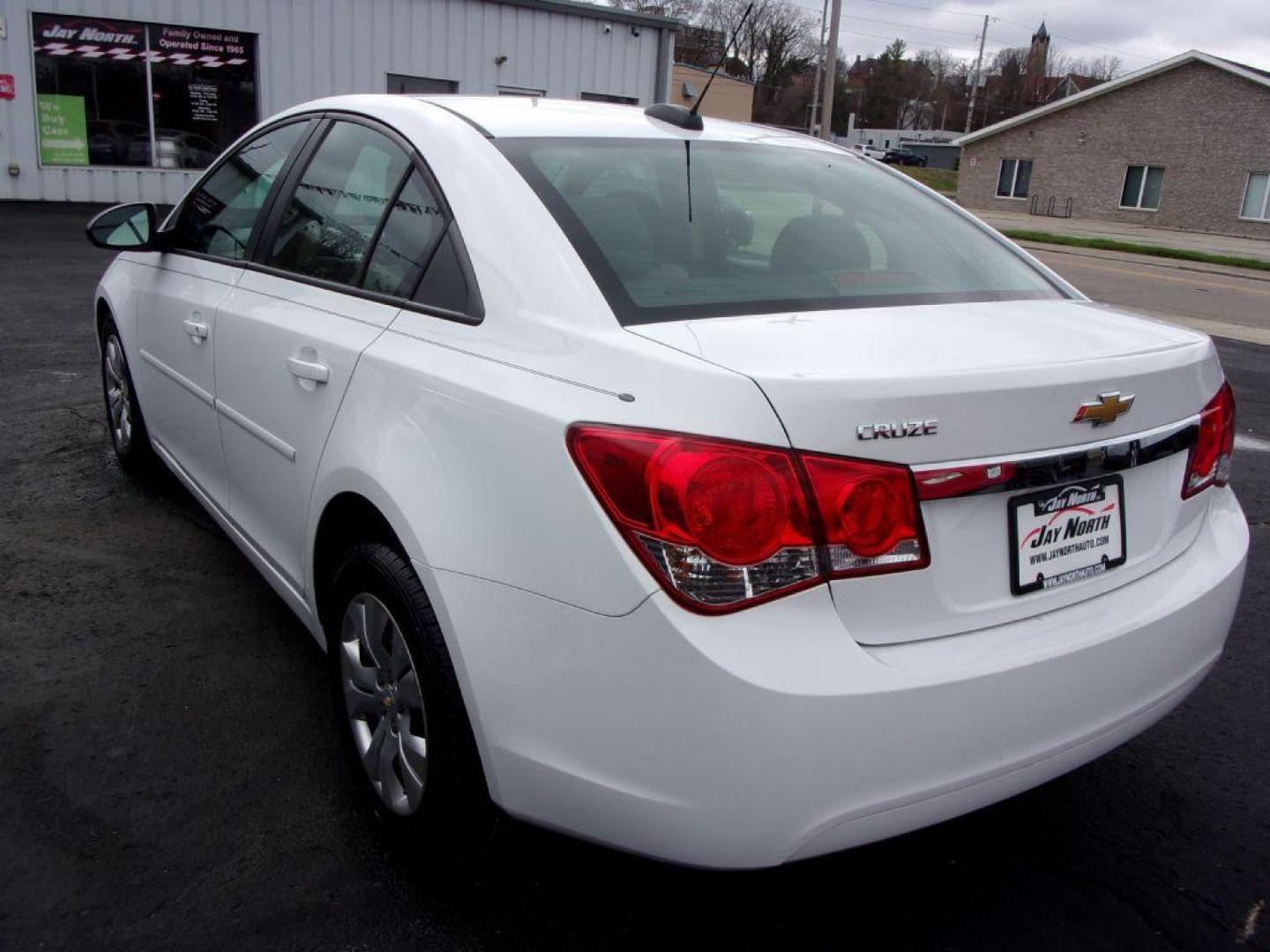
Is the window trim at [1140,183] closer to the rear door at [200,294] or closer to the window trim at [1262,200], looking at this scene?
the window trim at [1262,200]

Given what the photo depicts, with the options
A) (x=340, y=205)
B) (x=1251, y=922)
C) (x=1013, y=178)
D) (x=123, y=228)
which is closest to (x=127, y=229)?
(x=123, y=228)

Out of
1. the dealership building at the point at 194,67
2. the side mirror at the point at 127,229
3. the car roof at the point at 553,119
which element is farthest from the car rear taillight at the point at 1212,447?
the dealership building at the point at 194,67

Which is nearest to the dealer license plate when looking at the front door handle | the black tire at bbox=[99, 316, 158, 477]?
the front door handle

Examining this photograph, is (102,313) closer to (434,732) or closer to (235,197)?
(235,197)

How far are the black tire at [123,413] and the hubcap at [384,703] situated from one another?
2.43 meters

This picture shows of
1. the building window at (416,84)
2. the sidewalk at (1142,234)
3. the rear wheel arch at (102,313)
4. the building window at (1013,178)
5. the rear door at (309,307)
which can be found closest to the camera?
the rear door at (309,307)

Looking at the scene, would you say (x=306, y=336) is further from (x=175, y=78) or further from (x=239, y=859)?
(x=175, y=78)

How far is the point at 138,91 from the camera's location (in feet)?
54.3

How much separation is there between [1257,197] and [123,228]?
4224 centimetres

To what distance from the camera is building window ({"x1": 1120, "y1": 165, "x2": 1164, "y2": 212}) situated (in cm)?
4169

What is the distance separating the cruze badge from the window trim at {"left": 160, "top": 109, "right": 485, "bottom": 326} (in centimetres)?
82

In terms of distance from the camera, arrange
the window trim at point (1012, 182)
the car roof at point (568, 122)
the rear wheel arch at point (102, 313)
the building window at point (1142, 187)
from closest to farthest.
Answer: the car roof at point (568, 122) < the rear wheel arch at point (102, 313) < the building window at point (1142, 187) < the window trim at point (1012, 182)

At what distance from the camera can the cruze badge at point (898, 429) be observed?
176 centimetres

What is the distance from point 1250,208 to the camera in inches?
1508
